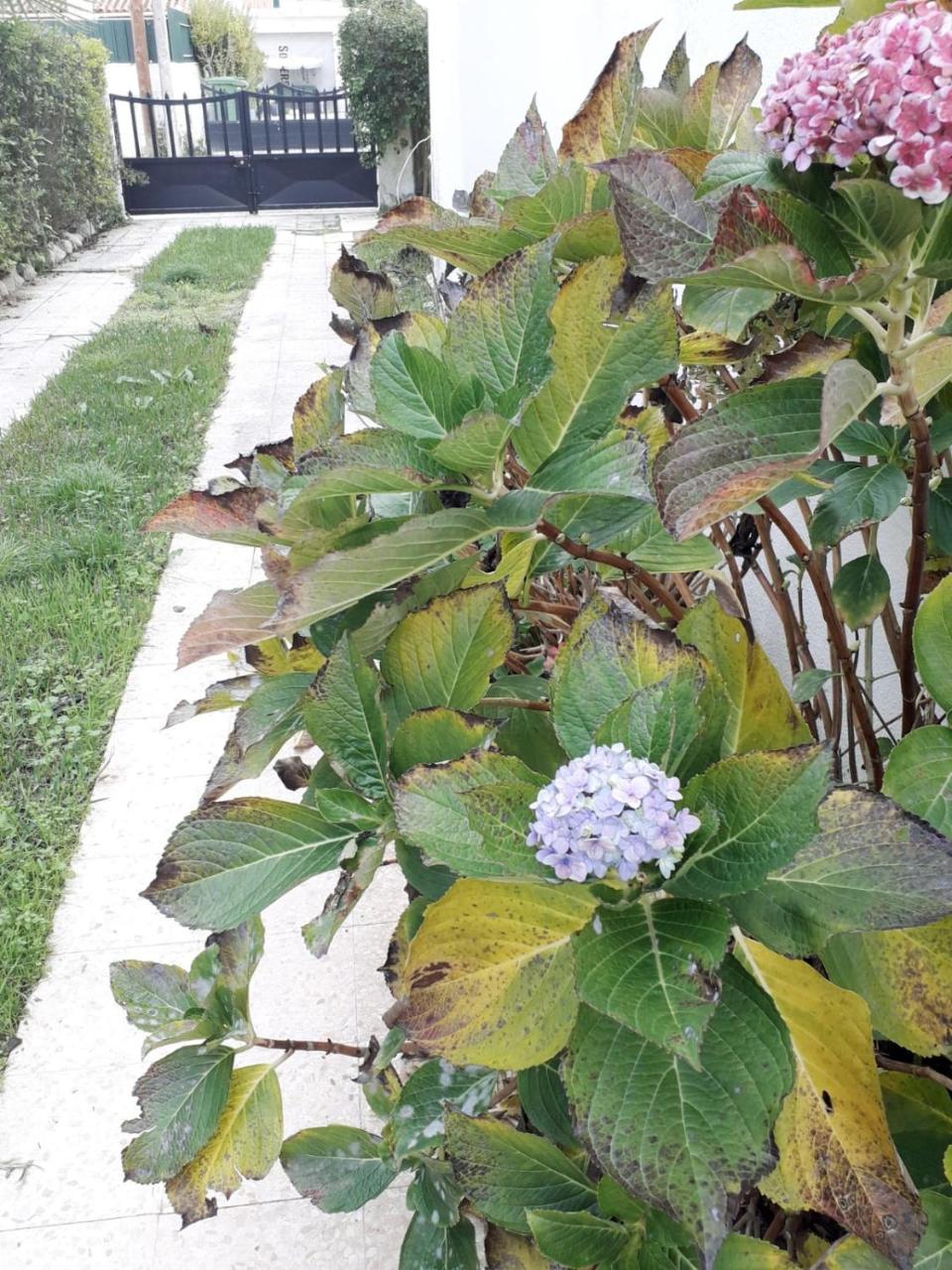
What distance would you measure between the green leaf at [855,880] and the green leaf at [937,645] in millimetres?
155

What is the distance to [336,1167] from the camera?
119 centimetres

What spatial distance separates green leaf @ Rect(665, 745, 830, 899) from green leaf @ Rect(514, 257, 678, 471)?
260 mm

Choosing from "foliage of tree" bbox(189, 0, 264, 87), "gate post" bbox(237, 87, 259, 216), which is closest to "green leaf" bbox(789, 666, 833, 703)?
"gate post" bbox(237, 87, 259, 216)

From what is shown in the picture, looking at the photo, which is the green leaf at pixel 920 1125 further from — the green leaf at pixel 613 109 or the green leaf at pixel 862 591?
the green leaf at pixel 613 109

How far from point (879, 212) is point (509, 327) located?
0.83ft

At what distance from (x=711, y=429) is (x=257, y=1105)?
2.88 ft

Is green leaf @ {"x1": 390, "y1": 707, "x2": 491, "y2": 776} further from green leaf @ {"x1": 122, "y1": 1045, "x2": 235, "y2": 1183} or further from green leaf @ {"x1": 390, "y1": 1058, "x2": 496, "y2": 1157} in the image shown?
green leaf @ {"x1": 122, "y1": 1045, "x2": 235, "y2": 1183}

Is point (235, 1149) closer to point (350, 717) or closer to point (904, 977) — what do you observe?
point (350, 717)

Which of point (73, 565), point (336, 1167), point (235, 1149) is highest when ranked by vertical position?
point (235, 1149)

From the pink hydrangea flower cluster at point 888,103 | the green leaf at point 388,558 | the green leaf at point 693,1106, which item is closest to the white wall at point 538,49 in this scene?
the pink hydrangea flower cluster at point 888,103

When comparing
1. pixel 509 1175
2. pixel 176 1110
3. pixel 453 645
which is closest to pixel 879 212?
pixel 453 645

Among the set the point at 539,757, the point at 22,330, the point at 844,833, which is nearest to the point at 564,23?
the point at 539,757

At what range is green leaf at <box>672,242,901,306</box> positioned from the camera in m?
0.56

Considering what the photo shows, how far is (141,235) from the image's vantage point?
12.2 metres
